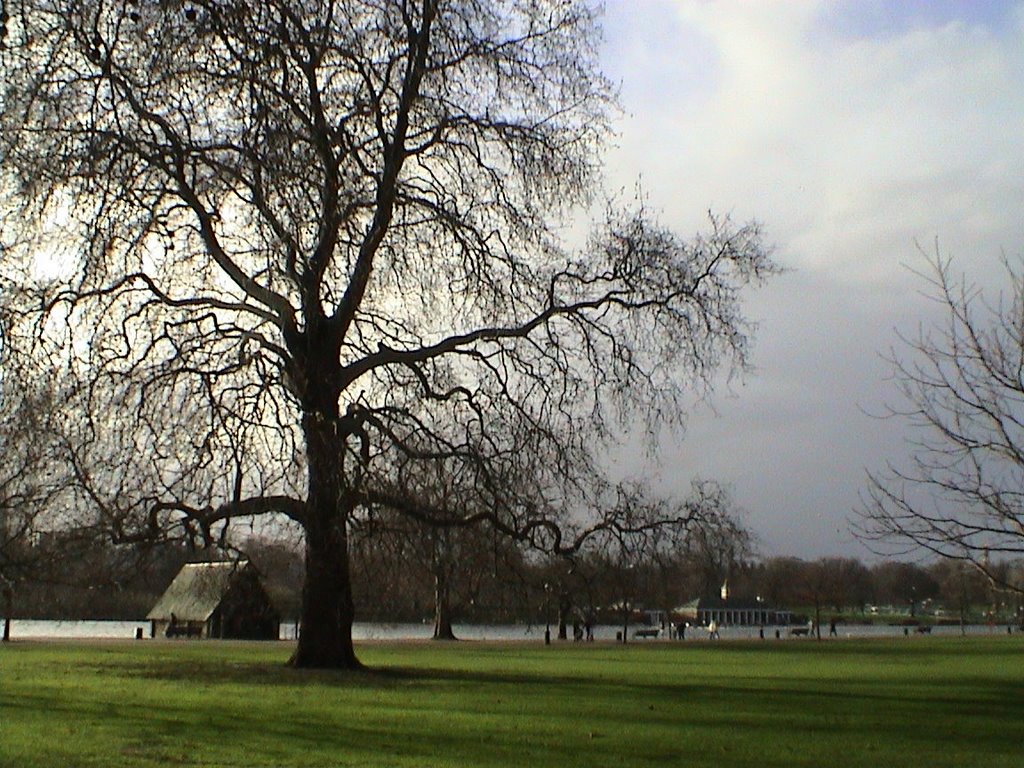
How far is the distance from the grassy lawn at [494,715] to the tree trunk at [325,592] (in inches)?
30.5

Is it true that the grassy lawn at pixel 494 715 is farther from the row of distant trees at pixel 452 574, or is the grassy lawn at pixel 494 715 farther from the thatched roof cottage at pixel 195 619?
the thatched roof cottage at pixel 195 619

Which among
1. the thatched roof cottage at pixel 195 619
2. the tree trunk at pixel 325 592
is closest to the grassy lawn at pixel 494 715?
the tree trunk at pixel 325 592

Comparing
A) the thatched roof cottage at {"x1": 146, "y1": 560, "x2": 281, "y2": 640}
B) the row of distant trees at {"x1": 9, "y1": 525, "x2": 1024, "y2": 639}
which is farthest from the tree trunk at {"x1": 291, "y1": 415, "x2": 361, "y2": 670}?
the thatched roof cottage at {"x1": 146, "y1": 560, "x2": 281, "y2": 640}

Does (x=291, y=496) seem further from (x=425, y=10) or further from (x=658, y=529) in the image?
(x=425, y=10)

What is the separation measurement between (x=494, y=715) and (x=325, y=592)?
940cm

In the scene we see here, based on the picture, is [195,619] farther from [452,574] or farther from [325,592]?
[452,574]

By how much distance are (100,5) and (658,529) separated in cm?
1751

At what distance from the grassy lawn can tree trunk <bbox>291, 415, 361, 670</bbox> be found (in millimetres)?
773

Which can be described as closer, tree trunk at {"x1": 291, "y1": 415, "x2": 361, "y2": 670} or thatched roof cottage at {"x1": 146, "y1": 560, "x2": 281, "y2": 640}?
tree trunk at {"x1": 291, "y1": 415, "x2": 361, "y2": 670}

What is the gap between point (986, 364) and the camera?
507 inches

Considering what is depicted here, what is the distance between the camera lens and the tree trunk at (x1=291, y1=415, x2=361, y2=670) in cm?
2209

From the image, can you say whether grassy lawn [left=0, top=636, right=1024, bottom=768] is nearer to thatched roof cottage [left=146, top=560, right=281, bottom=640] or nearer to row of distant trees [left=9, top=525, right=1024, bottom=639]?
row of distant trees [left=9, top=525, right=1024, bottom=639]

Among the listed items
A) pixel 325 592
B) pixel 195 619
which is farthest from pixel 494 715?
pixel 195 619

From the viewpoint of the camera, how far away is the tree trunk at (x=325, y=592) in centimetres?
2209
